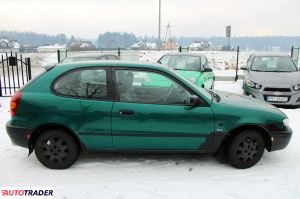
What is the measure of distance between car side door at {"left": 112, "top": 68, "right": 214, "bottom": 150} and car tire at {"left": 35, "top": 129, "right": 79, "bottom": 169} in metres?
0.63

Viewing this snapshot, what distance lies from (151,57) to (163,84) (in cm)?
2224

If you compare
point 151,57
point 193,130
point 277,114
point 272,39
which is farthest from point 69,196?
point 272,39

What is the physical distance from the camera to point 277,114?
4281mm

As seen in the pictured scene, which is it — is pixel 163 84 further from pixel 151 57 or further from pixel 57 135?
pixel 151 57

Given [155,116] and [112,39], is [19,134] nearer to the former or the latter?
[155,116]

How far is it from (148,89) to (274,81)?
5.58 m

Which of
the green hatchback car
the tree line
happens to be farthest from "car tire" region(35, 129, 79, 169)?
the tree line

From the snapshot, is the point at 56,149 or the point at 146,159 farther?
the point at 146,159

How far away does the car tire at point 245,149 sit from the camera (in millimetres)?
4191

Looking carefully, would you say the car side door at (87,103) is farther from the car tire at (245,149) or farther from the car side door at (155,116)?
the car tire at (245,149)

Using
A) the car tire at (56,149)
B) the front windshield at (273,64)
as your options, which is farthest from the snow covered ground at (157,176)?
the front windshield at (273,64)

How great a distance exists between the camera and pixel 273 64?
9688 millimetres

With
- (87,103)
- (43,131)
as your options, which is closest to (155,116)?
(87,103)

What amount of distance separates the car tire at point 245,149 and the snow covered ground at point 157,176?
0.13 m
